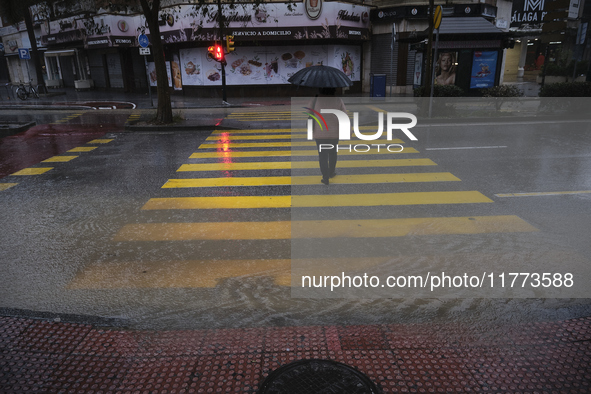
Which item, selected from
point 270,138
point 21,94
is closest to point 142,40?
point 270,138

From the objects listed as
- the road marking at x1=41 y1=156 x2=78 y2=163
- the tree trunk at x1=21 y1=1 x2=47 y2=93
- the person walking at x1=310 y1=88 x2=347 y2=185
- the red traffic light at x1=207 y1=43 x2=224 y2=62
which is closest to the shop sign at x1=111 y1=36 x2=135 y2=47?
the tree trunk at x1=21 y1=1 x2=47 y2=93

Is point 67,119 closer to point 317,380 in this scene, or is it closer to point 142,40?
point 142,40

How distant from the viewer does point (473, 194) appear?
711 cm

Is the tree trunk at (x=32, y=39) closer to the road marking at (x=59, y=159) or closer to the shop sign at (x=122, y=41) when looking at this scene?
the shop sign at (x=122, y=41)

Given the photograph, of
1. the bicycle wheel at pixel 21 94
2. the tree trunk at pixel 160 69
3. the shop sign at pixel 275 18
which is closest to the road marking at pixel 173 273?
the tree trunk at pixel 160 69

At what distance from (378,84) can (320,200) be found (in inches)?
651

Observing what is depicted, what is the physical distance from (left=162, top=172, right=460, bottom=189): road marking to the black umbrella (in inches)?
77.0

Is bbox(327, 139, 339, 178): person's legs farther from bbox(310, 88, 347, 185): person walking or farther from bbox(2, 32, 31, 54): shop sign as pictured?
bbox(2, 32, 31, 54): shop sign

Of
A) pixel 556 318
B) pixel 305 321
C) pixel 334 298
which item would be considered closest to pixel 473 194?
pixel 556 318

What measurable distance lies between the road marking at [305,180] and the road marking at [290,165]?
31.9 inches

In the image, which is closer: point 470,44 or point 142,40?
A: point 142,40

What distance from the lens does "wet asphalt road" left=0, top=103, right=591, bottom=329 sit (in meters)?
4.06

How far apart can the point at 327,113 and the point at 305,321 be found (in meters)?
4.43

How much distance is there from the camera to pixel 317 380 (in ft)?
9.95
